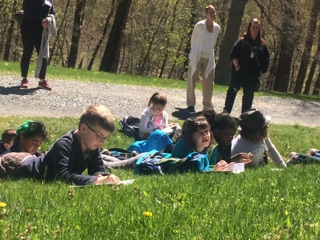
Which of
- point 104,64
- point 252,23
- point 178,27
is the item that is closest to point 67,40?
point 178,27

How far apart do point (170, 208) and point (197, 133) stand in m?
2.72

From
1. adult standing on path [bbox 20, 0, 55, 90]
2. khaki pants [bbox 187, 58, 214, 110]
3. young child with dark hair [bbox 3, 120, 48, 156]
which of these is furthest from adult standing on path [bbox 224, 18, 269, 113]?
young child with dark hair [bbox 3, 120, 48, 156]

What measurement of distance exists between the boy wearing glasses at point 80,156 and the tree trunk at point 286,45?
1987 cm

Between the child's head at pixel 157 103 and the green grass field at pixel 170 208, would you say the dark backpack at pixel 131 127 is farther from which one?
the green grass field at pixel 170 208

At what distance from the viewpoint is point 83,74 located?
1795cm

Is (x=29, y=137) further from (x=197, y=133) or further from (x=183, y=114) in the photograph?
(x=183, y=114)

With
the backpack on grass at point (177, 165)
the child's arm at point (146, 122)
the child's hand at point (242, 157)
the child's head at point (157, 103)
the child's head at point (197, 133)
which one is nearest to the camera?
the backpack on grass at point (177, 165)

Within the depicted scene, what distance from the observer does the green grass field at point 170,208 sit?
3307 mm

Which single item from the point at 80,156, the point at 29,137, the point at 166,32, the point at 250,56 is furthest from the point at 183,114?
the point at 166,32

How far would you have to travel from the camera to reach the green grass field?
3307mm

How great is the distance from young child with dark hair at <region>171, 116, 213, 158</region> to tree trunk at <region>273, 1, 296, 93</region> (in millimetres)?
18374

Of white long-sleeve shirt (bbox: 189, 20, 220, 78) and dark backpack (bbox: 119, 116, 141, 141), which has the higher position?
white long-sleeve shirt (bbox: 189, 20, 220, 78)

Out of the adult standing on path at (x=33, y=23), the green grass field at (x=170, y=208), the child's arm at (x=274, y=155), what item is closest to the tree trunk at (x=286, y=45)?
the adult standing on path at (x=33, y=23)

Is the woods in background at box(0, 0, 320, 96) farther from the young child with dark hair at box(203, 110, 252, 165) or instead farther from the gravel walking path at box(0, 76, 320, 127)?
the young child with dark hair at box(203, 110, 252, 165)
